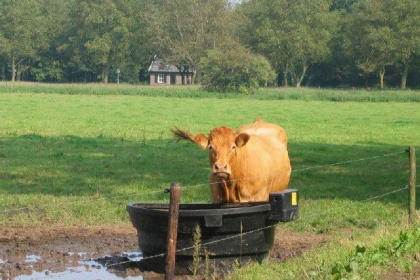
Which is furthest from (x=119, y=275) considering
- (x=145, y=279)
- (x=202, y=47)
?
(x=202, y=47)

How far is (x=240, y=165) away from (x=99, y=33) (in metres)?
113

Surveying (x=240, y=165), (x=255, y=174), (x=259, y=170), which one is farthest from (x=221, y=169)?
(x=259, y=170)

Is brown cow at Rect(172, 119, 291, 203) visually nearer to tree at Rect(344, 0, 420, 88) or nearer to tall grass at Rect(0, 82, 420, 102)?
tall grass at Rect(0, 82, 420, 102)

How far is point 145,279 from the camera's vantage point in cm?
1022

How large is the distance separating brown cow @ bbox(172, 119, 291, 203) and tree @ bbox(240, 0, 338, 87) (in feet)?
311

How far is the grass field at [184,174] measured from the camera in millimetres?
12273

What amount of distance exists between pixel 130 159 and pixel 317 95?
5290 centimetres

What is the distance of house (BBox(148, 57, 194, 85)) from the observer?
12469 cm

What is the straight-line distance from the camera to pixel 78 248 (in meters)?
11.8

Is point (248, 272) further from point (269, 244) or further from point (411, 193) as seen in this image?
point (411, 193)

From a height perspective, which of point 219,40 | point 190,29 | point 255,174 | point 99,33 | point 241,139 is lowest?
point 255,174

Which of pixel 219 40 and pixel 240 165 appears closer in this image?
pixel 240 165

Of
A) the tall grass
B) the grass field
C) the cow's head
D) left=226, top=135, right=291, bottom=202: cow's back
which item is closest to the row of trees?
the tall grass

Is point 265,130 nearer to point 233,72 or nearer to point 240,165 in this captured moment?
Answer: point 240,165
